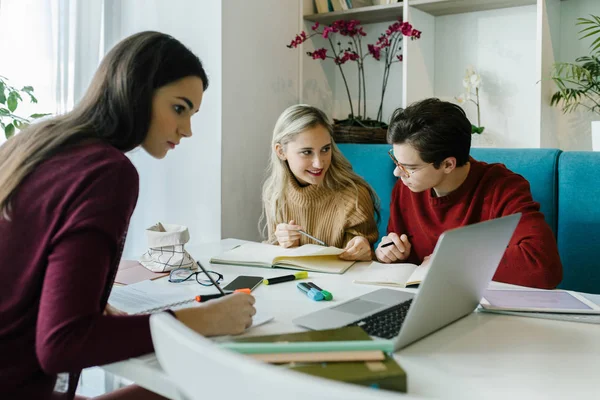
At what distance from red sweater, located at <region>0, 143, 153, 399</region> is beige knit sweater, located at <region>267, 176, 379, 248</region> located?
3.82 ft

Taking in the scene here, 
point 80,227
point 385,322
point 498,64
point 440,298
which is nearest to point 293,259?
point 385,322

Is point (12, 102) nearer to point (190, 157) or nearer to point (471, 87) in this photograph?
point (190, 157)

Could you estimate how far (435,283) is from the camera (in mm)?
914

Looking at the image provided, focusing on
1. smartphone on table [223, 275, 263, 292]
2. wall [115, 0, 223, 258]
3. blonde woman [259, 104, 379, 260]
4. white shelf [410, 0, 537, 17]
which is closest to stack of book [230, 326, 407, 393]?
smartphone on table [223, 275, 263, 292]

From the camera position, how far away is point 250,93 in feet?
9.08

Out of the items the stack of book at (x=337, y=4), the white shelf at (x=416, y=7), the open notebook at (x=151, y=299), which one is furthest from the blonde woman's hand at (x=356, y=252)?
the stack of book at (x=337, y=4)

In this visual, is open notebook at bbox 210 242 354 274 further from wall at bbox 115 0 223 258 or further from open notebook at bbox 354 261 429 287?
wall at bbox 115 0 223 258

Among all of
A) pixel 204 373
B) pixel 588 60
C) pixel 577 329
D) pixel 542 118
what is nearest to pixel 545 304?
pixel 577 329

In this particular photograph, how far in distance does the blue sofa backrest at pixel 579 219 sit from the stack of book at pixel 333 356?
57.8 inches

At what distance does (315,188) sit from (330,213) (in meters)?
0.11

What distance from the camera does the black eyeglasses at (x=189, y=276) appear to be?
55.9 inches

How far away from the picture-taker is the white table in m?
0.81

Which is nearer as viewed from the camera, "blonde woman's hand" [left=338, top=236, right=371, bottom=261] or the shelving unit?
"blonde woman's hand" [left=338, top=236, right=371, bottom=261]

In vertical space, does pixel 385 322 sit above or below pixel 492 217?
below
